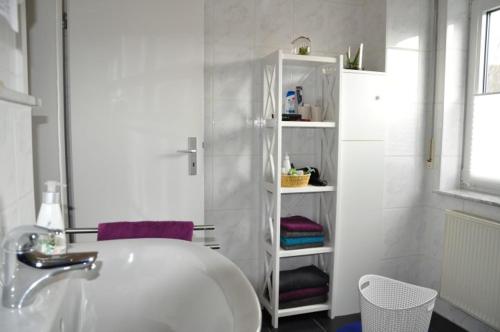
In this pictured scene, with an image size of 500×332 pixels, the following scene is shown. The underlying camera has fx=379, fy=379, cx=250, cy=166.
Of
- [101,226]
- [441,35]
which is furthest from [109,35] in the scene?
[441,35]

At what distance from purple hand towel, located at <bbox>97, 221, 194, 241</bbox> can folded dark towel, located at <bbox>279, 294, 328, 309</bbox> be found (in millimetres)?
1134

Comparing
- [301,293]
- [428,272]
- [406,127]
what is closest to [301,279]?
[301,293]

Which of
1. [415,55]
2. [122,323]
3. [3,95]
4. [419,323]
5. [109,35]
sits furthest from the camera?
[415,55]

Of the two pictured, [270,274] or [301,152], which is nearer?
[270,274]

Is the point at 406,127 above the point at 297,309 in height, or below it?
above

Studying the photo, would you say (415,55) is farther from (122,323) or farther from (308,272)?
(122,323)

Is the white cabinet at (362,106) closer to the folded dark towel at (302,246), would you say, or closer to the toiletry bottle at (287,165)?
the toiletry bottle at (287,165)

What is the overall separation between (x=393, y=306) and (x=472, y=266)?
0.50 meters

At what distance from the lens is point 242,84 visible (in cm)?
230

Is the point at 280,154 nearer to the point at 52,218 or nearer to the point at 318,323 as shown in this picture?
the point at 318,323

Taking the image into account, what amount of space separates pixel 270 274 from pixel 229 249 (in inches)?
11.6

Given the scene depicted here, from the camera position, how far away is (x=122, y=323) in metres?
1.01

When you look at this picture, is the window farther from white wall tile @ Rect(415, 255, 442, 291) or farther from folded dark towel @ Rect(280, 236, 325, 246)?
folded dark towel @ Rect(280, 236, 325, 246)

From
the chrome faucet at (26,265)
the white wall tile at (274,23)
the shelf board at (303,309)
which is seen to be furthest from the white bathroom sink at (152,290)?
the white wall tile at (274,23)
